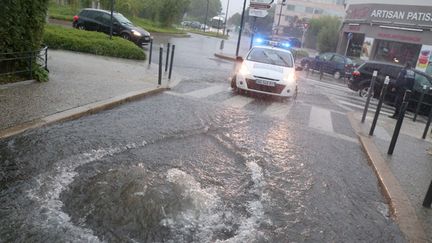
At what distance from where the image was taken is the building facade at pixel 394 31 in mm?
26914

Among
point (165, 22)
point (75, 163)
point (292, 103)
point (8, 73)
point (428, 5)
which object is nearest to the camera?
point (75, 163)

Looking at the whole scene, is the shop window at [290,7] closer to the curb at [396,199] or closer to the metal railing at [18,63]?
the metal railing at [18,63]

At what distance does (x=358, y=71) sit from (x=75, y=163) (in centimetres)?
1423

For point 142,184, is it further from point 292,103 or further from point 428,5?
point 428,5


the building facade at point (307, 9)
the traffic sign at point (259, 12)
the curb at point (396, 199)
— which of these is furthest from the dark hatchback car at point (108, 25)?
the building facade at point (307, 9)

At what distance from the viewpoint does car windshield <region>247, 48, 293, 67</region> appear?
40.2 feet

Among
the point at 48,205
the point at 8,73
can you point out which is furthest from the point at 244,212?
the point at 8,73

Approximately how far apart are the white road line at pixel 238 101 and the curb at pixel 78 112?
1913 millimetres

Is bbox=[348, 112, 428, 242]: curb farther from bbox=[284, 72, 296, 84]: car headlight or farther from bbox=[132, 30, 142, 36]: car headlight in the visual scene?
bbox=[132, 30, 142, 36]: car headlight

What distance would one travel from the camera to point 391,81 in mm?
15406

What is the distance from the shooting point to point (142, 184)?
4.84m

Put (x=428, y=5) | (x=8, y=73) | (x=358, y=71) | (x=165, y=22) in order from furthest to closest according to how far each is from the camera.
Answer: (x=165, y=22), (x=428, y=5), (x=358, y=71), (x=8, y=73)

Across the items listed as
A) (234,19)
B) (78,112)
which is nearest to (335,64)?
(78,112)

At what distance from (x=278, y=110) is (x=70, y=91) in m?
A: 5.00
